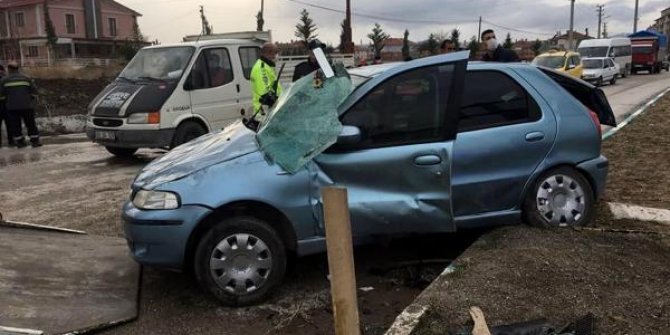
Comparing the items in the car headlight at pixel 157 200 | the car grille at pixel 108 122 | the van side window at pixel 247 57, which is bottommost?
the car headlight at pixel 157 200

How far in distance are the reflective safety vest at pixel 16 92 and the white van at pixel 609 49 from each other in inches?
1262

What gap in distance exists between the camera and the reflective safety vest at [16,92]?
1238 centimetres

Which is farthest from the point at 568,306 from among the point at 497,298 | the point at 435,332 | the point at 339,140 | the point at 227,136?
the point at 227,136

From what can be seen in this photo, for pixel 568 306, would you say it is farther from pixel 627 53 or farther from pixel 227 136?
pixel 627 53

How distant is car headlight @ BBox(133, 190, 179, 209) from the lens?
4164mm

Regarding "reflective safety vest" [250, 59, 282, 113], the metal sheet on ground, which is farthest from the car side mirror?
"reflective safety vest" [250, 59, 282, 113]

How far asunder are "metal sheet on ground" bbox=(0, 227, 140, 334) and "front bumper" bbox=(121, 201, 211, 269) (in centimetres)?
43

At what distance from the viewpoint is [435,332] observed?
3.43 m

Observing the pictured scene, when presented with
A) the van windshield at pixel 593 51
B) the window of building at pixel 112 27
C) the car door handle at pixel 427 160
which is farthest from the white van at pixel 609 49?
the window of building at pixel 112 27

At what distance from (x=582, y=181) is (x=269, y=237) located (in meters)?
2.62

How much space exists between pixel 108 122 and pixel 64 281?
5563mm

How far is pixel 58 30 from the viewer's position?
66.8m

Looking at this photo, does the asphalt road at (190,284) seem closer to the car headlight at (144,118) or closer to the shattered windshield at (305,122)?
the shattered windshield at (305,122)

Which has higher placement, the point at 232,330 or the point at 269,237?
the point at 269,237
